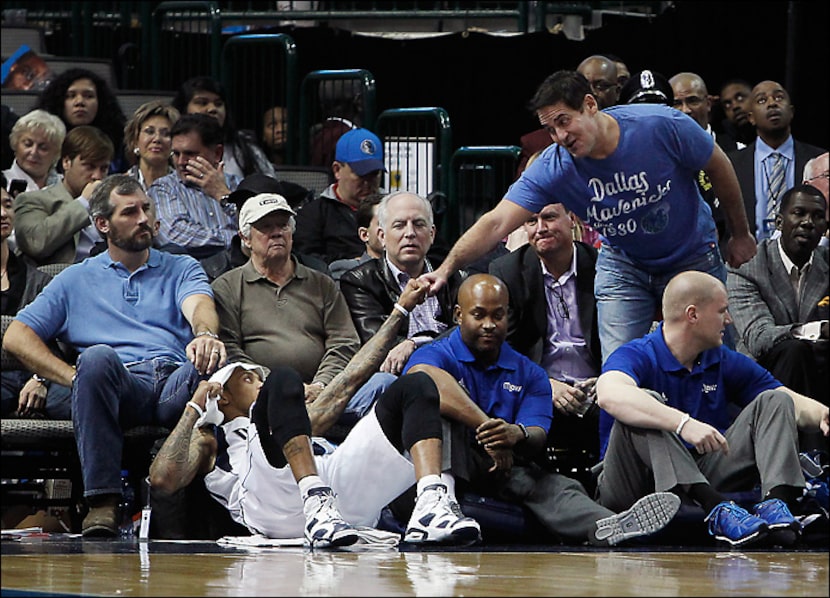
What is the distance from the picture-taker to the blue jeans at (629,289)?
6031mm

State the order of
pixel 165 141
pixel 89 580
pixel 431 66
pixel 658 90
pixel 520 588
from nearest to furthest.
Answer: pixel 520 588
pixel 89 580
pixel 658 90
pixel 165 141
pixel 431 66

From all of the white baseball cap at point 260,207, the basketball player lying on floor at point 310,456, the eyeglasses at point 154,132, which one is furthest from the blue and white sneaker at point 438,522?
the eyeglasses at point 154,132

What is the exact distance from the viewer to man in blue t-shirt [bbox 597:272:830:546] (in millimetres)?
5402

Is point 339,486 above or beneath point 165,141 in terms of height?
beneath

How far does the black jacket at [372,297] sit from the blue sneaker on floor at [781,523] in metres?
1.91

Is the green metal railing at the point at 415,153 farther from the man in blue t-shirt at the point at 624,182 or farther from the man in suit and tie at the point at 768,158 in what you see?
the man in blue t-shirt at the point at 624,182

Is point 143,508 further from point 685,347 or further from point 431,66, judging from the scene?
point 431,66

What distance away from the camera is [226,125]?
27.8ft

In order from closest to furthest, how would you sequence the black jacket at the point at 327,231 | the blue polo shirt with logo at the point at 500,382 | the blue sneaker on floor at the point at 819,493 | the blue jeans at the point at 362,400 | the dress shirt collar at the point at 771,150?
the blue sneaker on floor at the point at 819,493, the blue polo shirt with logo at the point at 500,382, the blue jeans at the point at 362,400, the black jacket at the point at 327,231, the dress shirt collar at the point at 771,150

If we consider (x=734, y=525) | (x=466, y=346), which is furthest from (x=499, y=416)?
(x=734, y=525)

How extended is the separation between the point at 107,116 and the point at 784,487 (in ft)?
15.4

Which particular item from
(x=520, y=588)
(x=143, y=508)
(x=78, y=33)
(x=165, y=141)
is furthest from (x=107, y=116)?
(x=520, y=588)

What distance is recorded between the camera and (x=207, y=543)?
5457 mm

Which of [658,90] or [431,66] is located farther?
[431,66]
